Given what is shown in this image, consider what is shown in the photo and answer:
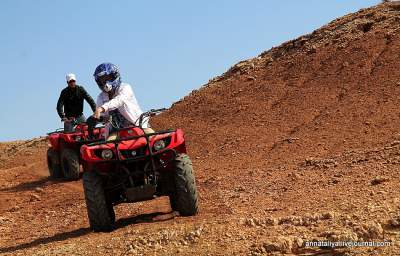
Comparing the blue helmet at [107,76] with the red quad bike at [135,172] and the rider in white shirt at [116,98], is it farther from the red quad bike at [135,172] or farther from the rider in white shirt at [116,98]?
the red quad bike at [135,172]

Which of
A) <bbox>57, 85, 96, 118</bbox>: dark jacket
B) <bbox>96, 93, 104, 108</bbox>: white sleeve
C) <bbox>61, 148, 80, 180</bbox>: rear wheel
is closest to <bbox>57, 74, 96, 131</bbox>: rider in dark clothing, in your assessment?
<bbox>57, 85, 96, 118</bbox>: dark jacket

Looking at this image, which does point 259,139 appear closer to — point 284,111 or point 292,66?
point 284,111

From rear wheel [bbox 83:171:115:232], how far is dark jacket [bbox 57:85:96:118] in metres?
7.00

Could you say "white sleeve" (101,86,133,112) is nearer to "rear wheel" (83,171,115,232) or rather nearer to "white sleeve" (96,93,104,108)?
"white sleeve" (96,93,104,108)

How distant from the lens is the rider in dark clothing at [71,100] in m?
15.1

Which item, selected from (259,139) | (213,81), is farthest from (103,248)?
(213,81)

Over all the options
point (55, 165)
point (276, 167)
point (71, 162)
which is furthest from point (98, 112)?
point (55, 165)

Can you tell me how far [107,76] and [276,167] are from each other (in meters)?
5.20

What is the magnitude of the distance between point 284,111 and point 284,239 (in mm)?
13569

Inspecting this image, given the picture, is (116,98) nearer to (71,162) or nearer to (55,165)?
(71,162)

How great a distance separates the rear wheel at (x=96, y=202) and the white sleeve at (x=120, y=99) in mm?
903

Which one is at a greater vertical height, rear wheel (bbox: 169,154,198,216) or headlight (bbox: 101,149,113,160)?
headlight (bbox: 101,149,113,160)

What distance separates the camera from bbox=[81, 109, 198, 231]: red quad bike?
825 cm

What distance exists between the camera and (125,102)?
896 centimetres
